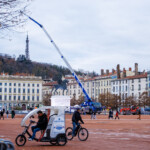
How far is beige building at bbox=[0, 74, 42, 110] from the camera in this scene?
13975cm

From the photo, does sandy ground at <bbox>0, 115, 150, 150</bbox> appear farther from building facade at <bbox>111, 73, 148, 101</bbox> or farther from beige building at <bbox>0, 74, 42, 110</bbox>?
beige building at <bbox>0, 74, 42, 110</bbox>

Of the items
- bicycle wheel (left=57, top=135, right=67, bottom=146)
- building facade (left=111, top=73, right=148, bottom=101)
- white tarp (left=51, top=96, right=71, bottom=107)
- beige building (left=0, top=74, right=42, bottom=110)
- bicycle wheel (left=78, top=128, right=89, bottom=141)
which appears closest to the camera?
bicycle wheel (left=57, top=135, right=67, bottom=146)

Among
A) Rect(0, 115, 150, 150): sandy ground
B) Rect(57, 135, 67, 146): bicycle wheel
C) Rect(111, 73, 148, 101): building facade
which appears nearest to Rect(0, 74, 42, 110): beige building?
Rect(111, 73, 148, 101): building facade

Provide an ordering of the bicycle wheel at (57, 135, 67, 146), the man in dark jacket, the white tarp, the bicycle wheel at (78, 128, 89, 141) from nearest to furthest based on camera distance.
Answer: the man in dark jacket
the bicycle wheel at (57, 135, 67, 146)
the bicycle wheel at (78, 128, 89, 141)
the white tarp

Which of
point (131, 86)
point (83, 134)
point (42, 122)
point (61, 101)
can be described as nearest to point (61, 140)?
point (42, 122)

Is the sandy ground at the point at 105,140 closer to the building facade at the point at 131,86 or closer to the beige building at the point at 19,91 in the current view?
the building facade at the point at 131,86

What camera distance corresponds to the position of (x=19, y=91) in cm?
14225

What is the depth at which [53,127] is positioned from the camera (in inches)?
623

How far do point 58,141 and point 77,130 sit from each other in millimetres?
2336

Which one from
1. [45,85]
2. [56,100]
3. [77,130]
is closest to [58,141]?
[77,130]

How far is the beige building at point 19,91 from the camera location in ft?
458

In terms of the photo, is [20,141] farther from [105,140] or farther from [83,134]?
[105,140]

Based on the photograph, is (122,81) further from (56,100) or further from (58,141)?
(58,141)

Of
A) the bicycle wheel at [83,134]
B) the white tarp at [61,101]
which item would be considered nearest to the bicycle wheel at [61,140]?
the bicycle wheel at [83,134]
